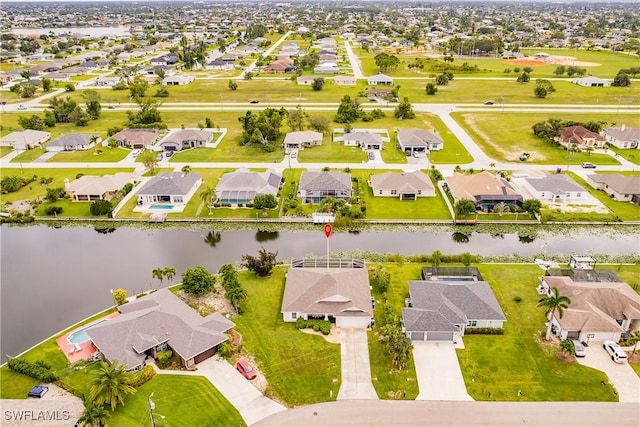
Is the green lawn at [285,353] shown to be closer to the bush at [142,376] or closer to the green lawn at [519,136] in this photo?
the bush at [142,376]

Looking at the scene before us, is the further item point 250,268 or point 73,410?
point 250,268

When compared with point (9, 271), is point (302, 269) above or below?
above

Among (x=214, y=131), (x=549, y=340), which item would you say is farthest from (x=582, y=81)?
(x=549, y=340)

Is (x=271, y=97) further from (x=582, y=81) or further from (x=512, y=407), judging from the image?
(x=512, y=407)

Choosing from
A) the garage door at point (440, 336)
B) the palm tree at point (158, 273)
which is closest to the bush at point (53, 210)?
the palm tree at point (158, 273)

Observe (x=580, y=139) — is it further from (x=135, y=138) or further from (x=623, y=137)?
(x=135, y=138)

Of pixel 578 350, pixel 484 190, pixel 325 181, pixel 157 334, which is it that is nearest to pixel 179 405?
pixel 157 334
